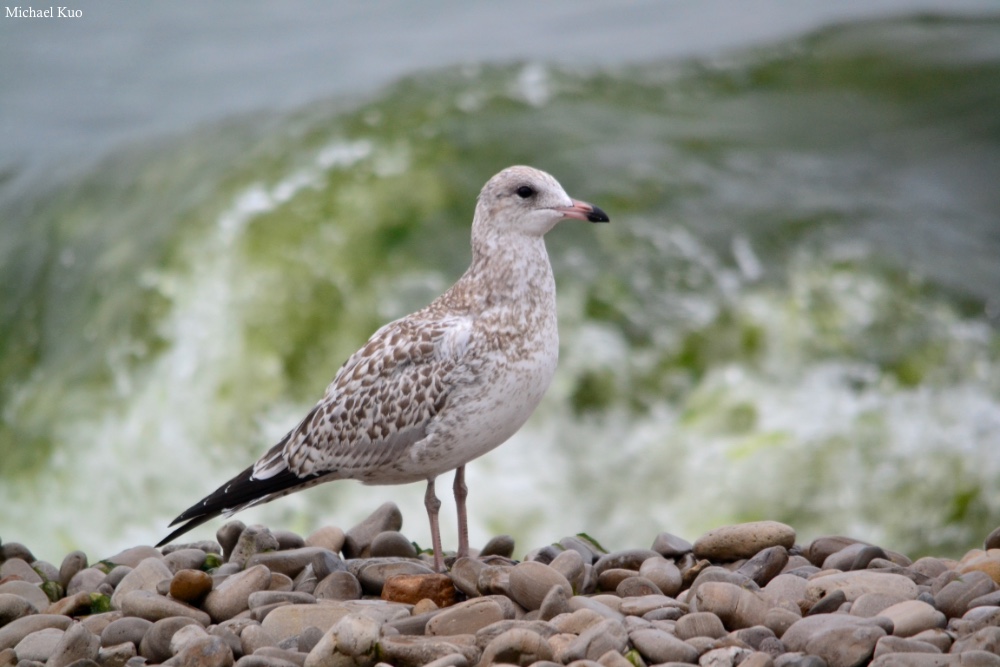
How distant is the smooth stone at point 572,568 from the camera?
17.1ft

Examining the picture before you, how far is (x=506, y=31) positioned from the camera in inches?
736

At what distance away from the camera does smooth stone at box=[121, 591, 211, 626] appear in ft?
16.8

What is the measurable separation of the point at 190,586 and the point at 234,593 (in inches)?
7.5

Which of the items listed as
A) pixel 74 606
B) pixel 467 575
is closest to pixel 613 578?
pixel 467 575

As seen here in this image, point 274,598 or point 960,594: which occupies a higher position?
point 274,598

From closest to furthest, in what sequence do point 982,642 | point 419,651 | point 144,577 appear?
point 982,642
point 419,651
point 144,577

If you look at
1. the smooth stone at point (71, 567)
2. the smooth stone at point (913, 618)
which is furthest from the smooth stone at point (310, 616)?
the smooth stone at point (913, 618)

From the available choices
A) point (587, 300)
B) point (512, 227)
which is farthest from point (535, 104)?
point (512, 227)

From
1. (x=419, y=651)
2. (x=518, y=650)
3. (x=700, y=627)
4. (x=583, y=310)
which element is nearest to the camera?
(x=518, y=650)

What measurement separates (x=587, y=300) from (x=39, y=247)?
6.64m

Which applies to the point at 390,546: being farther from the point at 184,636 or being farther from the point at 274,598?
the point at 184,636

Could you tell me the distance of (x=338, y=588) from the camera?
532 centimetres

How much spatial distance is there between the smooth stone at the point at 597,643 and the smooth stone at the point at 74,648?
1841mm

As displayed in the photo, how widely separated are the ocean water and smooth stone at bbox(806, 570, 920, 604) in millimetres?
4717
